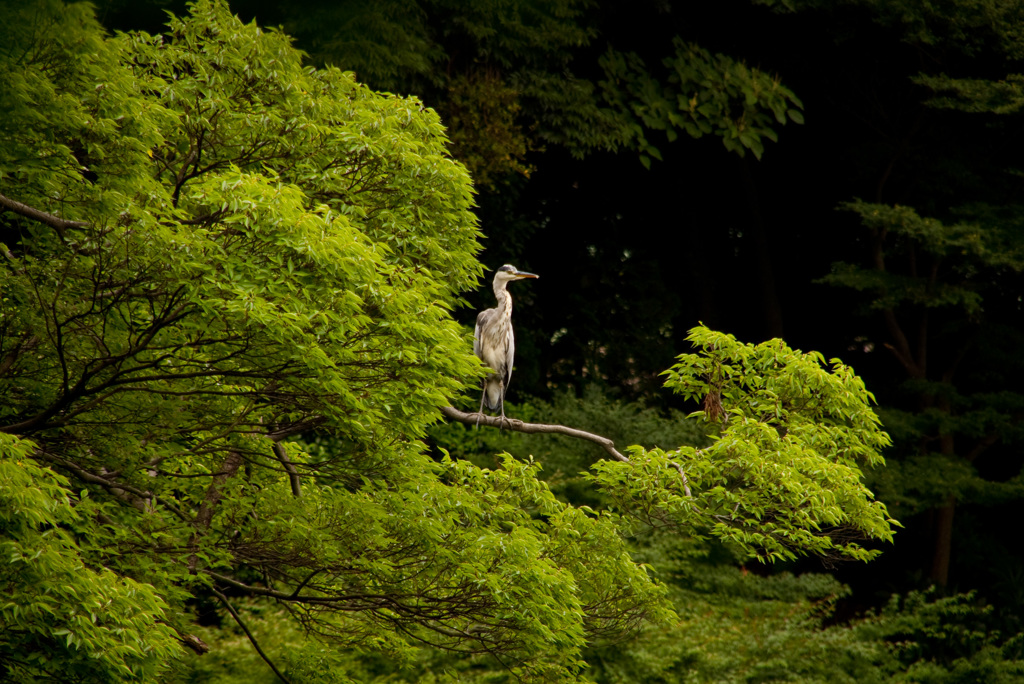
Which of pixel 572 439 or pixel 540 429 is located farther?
pixel 572 439

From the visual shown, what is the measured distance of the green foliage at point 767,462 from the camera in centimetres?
609

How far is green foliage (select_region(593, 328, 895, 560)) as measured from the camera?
6.09m

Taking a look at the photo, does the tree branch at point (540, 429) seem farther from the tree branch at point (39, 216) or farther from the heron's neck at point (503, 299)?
the tree branch at point (39, 216)

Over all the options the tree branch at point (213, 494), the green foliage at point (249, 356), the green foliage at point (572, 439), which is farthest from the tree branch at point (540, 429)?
the green foliage at point (572, 439)

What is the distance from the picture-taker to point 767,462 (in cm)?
606

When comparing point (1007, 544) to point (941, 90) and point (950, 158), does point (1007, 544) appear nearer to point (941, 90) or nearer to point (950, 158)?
point (950, 158)

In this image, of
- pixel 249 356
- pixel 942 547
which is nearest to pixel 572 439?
pixel 942 547

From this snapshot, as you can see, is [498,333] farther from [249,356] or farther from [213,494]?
[249,356]

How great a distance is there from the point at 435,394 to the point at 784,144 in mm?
10139

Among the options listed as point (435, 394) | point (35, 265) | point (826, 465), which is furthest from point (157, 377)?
point (826, 465)

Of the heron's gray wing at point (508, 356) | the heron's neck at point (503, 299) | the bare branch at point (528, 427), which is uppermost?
the heron's neck at point (503, 299)

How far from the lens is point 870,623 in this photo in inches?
387

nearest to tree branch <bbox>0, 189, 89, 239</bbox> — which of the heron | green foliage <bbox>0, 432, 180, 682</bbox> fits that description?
green foliage <bbox>0, 432, 180, 682</bbox>

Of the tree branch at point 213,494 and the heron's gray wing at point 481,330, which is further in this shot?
the heron's gray wing at point 481,330
